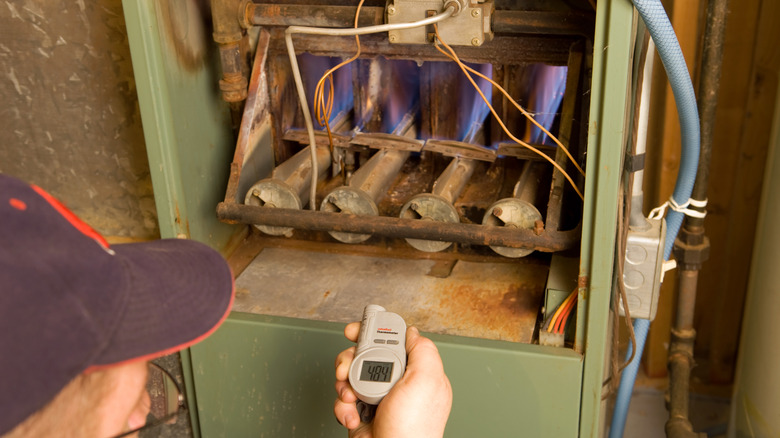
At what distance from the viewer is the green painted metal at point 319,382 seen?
1271mm

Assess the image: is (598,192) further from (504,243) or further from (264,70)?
(264,70)

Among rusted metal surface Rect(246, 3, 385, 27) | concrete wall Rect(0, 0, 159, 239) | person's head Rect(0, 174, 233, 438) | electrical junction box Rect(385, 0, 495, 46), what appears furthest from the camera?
concrete wall Rect(0, 0, 159, 239)

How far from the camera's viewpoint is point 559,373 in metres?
1.26

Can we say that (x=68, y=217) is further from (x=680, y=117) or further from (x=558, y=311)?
(x=680, y=117)

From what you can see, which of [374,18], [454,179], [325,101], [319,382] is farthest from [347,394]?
[325,101]

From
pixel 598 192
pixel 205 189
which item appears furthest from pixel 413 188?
pixel 598 192

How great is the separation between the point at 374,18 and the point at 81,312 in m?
0.87

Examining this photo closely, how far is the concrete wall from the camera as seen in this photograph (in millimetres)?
1607

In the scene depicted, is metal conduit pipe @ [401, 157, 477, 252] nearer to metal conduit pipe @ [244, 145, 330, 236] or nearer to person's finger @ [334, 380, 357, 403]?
metal conduit pipe @ [244, 145, 330, 236]

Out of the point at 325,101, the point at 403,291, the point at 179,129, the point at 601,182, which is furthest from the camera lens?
the point at 325,101

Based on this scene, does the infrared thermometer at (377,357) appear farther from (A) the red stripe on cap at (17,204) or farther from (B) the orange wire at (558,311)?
(A) the red stripe on cap at (17,204)

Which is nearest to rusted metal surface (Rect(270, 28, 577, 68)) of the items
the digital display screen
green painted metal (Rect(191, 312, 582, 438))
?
green painted metal (Rect(191, 312, 582, 438))

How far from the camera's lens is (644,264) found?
125 cm

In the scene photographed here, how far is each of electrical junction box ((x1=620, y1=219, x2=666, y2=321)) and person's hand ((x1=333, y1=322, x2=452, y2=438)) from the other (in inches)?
15.4
